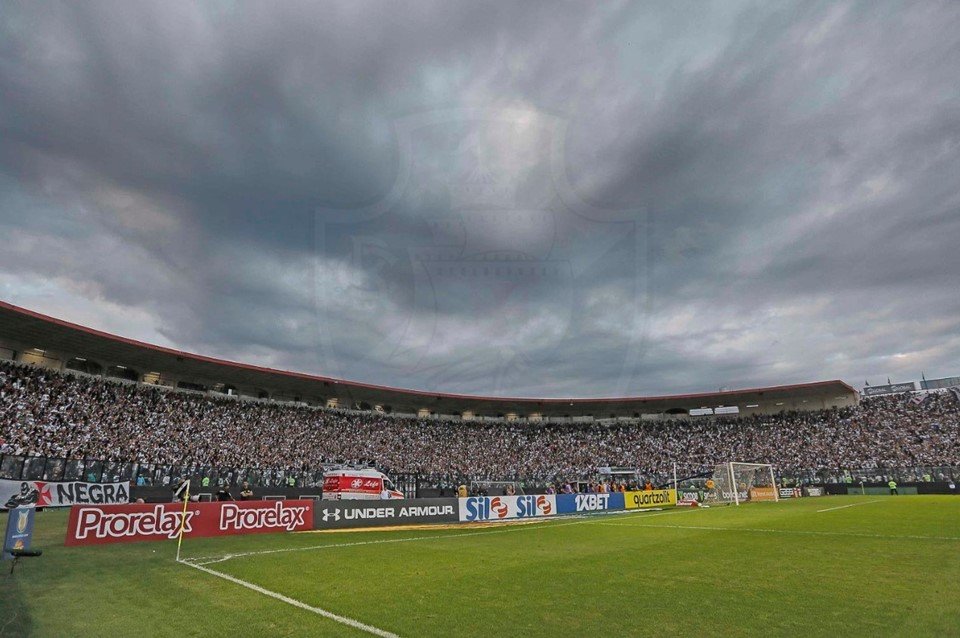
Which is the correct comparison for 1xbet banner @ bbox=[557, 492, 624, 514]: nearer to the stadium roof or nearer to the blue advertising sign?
the blue advertising sign

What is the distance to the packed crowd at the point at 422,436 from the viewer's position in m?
29.0

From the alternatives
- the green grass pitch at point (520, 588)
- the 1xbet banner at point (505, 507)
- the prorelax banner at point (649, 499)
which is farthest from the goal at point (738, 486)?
the green grass pitch at point (520, 588)

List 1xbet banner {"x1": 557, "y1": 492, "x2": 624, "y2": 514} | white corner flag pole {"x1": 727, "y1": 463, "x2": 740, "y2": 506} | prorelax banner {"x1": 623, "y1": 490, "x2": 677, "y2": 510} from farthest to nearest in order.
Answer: white corner flag pole {"x1": 727, "y1": 463, "x2": 740, "y2": 506} < prorelax banner {"x1": 623, "y1": 490, "x2": 677, "y2": 510} < 1xbet banner {"x1": 557, "y1": 492, "x2": 624, "y2": 514}

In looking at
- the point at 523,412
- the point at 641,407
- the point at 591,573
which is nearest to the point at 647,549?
the point at 591,573

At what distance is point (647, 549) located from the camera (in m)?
11.1

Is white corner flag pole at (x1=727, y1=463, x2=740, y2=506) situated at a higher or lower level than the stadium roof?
lower

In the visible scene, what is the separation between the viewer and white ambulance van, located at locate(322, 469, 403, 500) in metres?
27.8

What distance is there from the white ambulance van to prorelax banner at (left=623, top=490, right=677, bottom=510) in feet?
47.2

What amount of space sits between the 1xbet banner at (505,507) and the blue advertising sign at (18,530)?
50.4 ft

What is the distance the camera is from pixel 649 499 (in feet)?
101

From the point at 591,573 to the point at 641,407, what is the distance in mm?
58301

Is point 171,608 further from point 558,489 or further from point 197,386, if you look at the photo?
point 197,386

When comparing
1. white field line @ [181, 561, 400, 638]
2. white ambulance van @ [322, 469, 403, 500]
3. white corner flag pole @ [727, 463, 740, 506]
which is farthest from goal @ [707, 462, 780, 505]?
white field line @ [181, 561, 400, 638]

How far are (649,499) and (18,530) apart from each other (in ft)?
97.2
